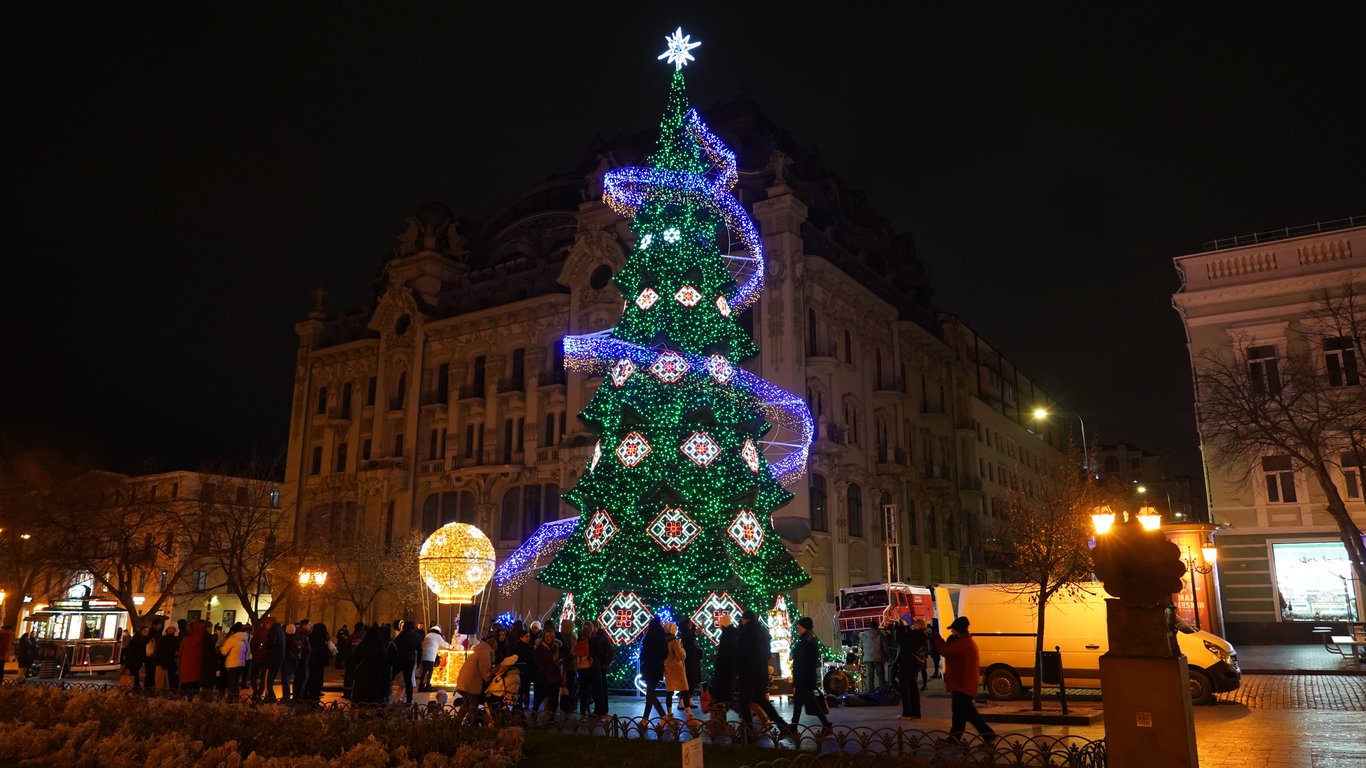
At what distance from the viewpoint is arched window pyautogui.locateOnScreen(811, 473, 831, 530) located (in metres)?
37.8

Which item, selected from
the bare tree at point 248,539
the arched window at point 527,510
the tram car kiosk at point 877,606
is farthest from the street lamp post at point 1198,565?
the bare tree at point 248,539

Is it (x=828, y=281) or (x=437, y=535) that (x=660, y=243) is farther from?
(x=828, y=281)

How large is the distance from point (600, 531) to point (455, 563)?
16.4 feet

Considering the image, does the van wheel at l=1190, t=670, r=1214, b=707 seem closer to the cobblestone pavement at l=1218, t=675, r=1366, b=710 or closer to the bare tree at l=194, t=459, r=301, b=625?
the cobblestone pavement at l=1218, t=675, r=1366, b=710

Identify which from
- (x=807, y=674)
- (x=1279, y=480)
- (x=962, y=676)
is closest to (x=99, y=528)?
(x=807, y=674)

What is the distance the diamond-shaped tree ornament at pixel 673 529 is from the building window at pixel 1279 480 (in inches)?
902

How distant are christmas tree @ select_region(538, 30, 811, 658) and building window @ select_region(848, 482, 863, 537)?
18212 mm

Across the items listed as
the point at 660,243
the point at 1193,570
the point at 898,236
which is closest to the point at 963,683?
the point at 660,243

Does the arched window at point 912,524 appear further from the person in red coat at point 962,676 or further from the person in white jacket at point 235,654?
the person in red coat at point 962,676

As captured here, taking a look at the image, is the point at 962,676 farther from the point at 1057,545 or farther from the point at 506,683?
the point at 1057,545

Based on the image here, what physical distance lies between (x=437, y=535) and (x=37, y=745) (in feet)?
42.8

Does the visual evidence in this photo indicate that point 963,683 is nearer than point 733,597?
Yes

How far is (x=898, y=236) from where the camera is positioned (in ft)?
184

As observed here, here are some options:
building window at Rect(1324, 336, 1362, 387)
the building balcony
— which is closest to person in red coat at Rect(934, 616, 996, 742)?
building window at Rect(1324, 336, 1362, 387)
